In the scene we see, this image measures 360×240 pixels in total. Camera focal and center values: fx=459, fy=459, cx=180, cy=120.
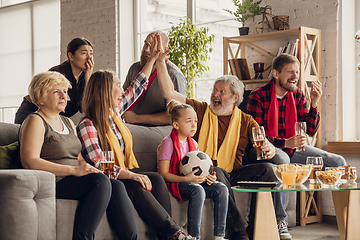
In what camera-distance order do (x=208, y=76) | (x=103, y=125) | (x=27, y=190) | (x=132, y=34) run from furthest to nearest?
(x=132, y=34) < (x=208, y=76) < (x=103, y=125) < (x=27, y=190)

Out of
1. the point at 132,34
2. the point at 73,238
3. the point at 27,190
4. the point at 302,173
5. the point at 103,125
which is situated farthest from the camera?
the point at 132,34

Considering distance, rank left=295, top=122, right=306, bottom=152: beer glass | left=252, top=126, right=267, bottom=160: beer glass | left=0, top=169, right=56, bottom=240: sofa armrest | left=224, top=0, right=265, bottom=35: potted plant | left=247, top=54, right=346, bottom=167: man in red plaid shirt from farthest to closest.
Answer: left=224, top=0, right=265, bottom=35: potted plant, left=247, top=54, right=346, bottom=167: man in red plaid shirt, left=295, top=122, right=306, bottom=152: beer glass, left=252, top=126, right=267, bottom=160: beer glass, left=0, top=169, right=56, bottom=240: sofa armrest

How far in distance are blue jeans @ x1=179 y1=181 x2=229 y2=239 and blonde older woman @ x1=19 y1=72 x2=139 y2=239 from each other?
0.42 meters

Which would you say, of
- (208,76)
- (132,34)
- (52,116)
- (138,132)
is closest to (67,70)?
(138,132)

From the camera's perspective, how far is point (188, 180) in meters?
2.65

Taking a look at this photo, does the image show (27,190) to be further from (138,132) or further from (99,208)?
(138,132)

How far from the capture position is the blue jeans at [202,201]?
A: 256cm

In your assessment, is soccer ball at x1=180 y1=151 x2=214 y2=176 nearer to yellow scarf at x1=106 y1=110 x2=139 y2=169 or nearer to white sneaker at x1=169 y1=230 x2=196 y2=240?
yellow scarf at x1=106 y1=110 x2=139 y2=169

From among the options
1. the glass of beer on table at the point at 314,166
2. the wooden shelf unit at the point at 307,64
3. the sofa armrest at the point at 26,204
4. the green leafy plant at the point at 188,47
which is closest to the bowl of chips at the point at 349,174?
the glass of beer on table at the point at 314,166

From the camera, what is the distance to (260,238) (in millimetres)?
2268

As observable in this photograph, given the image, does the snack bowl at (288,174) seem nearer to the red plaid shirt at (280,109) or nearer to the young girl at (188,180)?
the young girl at (188,180)

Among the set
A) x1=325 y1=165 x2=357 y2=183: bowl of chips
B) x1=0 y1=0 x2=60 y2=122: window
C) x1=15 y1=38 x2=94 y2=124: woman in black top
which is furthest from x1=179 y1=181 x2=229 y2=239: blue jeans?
x1=0 y1=0 x2=60 y2=122: window

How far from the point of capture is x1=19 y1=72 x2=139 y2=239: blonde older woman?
7.18 ft

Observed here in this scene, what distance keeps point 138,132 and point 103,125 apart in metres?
0.55
